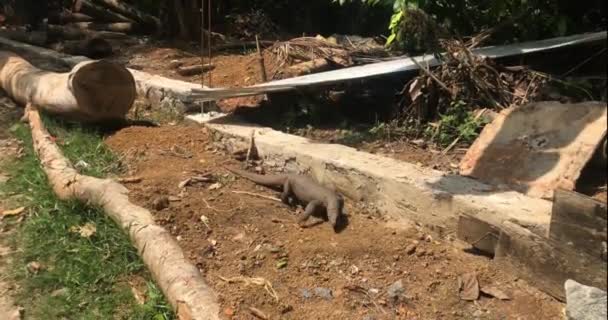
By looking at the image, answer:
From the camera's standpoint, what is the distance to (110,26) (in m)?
12.0

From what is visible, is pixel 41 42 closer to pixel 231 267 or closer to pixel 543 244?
pixel 231 267

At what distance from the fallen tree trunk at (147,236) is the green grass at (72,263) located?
89mm

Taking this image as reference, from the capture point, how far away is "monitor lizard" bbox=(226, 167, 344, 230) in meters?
4.30

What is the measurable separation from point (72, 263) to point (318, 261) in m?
1.57

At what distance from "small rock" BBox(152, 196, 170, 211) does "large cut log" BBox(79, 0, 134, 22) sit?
841cm

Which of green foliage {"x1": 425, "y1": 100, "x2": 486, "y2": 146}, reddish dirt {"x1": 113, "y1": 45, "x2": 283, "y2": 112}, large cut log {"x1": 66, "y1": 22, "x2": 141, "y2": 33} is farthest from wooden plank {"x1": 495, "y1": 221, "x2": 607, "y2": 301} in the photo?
large cut log {"x1": 66, "y1": 22, "x2": 141, "y2": 33}

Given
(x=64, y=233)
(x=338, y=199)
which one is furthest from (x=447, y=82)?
(x=64, y=233)

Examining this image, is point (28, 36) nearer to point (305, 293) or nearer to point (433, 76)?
point (433, 76)

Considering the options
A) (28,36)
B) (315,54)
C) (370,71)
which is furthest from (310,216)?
(28,36)

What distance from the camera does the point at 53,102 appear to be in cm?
663

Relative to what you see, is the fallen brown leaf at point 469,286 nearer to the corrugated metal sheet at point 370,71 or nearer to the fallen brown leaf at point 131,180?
the corrugated metal sheet at point 370,71

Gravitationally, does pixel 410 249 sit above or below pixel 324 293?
above

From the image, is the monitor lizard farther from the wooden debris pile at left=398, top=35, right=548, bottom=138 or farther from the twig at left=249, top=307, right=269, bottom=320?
the wooden debris pile at left=398, top=35, right=548, bottom=138

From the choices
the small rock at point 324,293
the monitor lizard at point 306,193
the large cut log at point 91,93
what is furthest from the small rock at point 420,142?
the large cut log at point 91,93
